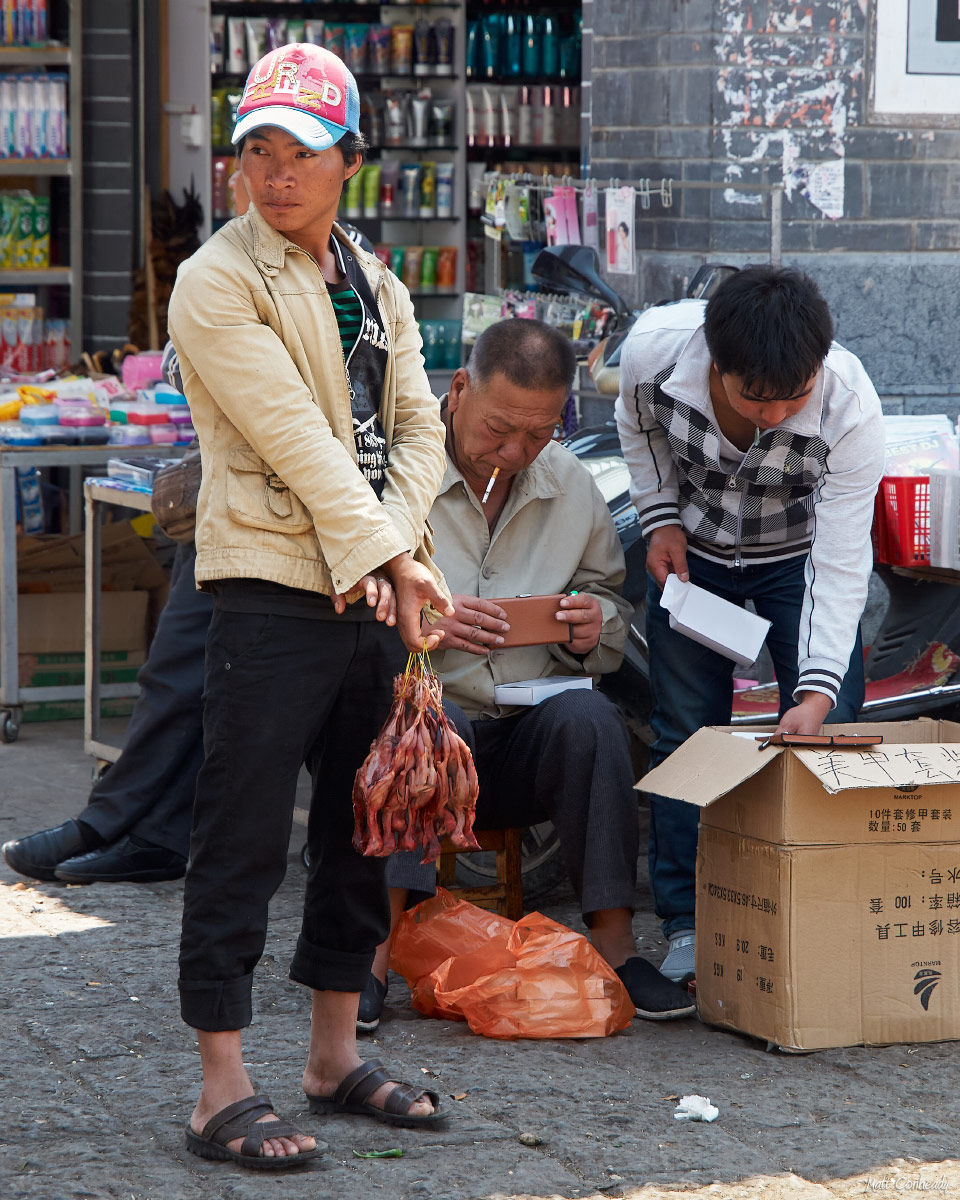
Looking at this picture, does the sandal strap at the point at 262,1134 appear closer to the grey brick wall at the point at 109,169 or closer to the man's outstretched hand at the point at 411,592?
the man's outstretched hand at the point at 411,592

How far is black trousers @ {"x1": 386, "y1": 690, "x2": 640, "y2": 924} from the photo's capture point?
10.0ft

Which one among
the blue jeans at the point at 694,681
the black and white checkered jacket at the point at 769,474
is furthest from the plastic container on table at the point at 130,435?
the blue jeans at the point at 694,681

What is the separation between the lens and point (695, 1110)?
8.57 feet

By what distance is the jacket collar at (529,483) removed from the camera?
11.0 feet

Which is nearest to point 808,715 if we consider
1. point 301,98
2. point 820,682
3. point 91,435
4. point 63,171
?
point 820,682

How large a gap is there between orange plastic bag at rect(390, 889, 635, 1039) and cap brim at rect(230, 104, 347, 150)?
59.9 inches

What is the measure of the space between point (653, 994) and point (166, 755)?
140cm

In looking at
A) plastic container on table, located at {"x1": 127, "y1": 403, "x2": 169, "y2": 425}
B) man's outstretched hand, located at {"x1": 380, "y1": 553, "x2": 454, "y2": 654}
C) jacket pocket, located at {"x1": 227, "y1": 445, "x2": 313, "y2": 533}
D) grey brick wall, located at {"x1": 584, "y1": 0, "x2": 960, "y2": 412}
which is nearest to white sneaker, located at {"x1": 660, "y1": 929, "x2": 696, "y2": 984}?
man's outstretched hand, located at {"x1": 380, "y1": 553, "x2": 454, "y2": 654}

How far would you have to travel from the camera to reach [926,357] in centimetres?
504

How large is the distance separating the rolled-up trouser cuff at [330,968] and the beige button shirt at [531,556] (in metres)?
0.87

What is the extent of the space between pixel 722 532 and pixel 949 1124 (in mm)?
1217

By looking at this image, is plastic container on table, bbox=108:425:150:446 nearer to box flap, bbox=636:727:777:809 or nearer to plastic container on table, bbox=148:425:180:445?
plastic container on table, bbox=148:425:180:445

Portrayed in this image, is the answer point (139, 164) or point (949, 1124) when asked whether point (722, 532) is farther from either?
point (139, 164)

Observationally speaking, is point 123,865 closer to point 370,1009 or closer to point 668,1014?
point 370,1009
